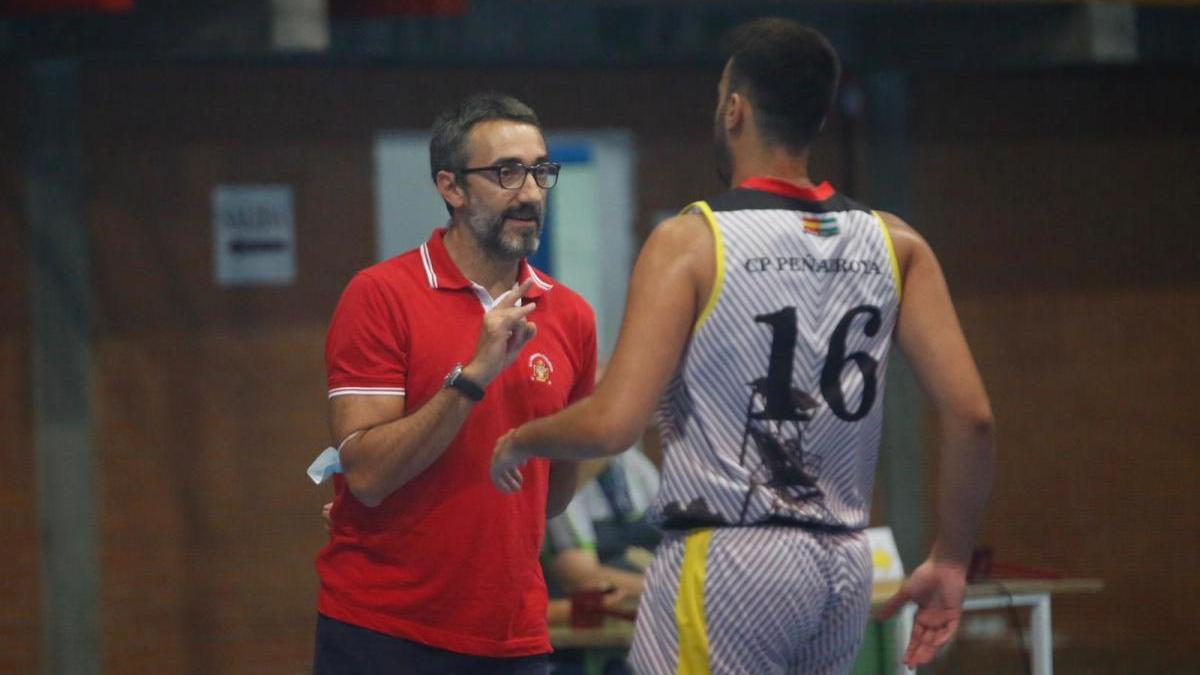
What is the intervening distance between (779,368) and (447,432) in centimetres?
53

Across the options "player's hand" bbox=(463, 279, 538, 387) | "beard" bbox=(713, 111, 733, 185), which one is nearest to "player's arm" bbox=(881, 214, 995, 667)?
"beard" bbox=(713, 111, 733, 185)

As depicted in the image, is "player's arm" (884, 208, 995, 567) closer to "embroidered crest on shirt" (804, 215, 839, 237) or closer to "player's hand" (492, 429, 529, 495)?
"embroidered crest on shirt" (804, 215, 839, 237)

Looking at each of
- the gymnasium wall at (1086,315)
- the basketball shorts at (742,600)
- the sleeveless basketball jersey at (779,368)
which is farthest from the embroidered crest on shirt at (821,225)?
the gymnasium wall at (1086,315)

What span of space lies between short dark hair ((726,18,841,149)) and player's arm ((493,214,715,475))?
20 cm

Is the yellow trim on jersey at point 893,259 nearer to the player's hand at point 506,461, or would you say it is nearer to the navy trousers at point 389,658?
the player's hand at point 506,461

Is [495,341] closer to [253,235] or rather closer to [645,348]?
[645,348]

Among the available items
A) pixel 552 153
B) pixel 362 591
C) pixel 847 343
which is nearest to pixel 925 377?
pixel 847 343

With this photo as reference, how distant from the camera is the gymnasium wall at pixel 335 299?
18.2 feet

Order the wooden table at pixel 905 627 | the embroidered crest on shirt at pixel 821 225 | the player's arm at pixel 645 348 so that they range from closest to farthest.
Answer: the player's arm at pixel 645 348
the embroidered crest on shirt at pixel 821 225
the wooden table at pixel 905 627

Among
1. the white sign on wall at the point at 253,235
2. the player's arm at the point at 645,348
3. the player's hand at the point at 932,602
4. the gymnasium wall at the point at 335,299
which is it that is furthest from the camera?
the white sign on wall at the point at 253,235

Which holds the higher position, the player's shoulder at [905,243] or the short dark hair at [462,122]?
the short dark hair at [462,122]

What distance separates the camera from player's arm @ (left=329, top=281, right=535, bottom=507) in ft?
7.63

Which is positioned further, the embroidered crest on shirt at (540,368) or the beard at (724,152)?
the embroidered crest on shirt at (540,368)

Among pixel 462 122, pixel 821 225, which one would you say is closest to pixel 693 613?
pixel 821 225
